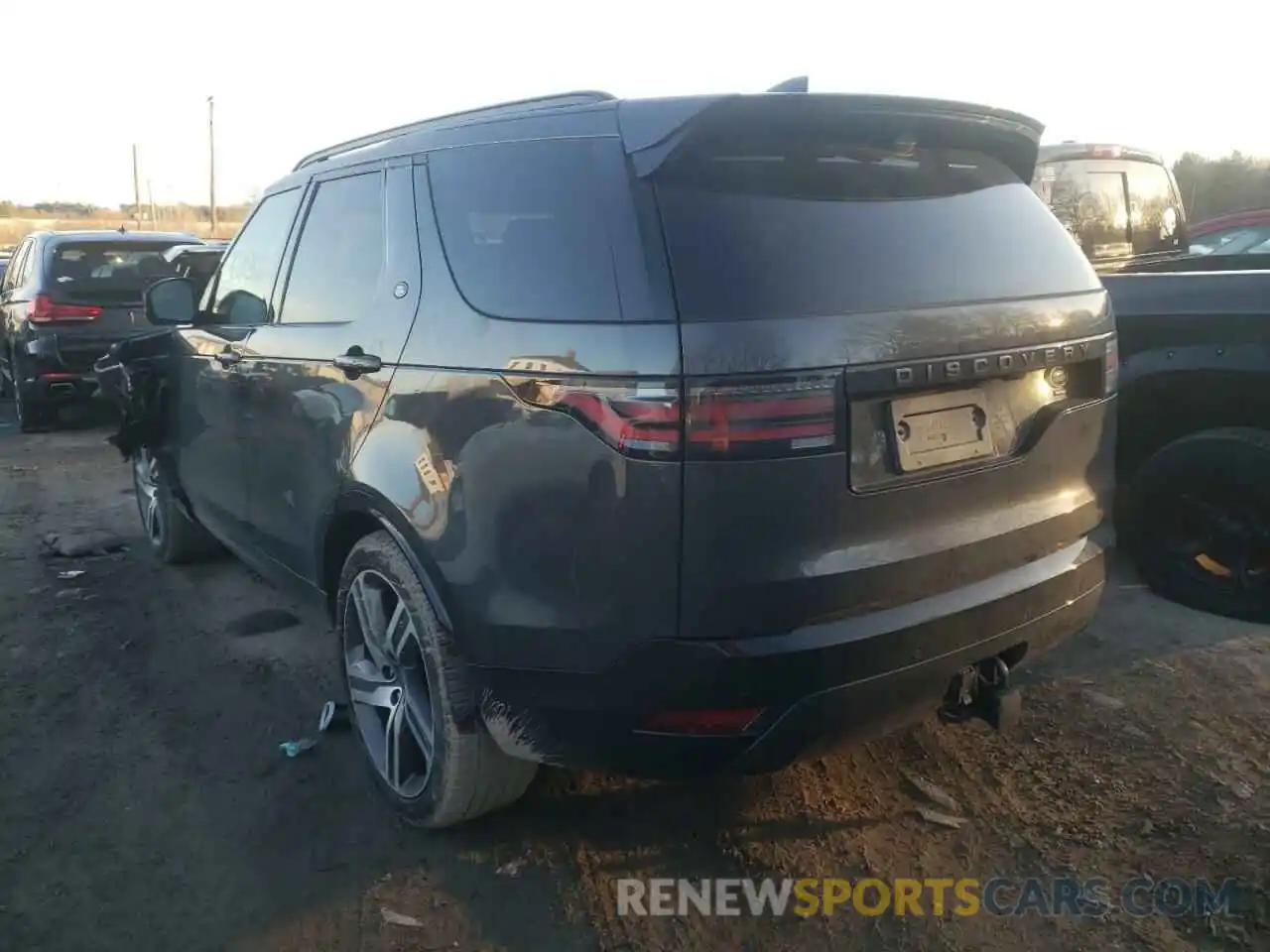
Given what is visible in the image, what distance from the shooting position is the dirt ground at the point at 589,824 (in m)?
2.66

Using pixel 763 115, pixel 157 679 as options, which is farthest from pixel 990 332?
pixel 157 679

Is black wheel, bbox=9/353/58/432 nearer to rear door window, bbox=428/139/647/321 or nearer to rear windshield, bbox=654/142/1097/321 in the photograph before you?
rear door window, bbox=428/139/647/321

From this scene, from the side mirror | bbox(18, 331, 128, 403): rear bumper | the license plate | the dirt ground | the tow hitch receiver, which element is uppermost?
the side mirror

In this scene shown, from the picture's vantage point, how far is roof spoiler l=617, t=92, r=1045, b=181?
2375 millimetres

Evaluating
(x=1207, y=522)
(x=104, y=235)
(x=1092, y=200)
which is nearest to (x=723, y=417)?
(x=1207, y=522)

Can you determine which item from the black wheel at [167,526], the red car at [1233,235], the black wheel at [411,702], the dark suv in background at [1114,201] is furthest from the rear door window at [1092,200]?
the black wheel at [167,526]

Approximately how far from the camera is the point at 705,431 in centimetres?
220

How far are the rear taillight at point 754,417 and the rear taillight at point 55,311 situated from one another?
8.94 m

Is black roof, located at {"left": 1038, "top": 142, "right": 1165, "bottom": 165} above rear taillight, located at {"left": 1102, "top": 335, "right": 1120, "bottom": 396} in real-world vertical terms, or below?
above

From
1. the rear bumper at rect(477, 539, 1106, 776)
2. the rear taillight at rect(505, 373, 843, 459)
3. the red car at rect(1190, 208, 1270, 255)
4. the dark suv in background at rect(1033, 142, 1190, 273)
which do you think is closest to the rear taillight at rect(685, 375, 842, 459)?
the rear taillight at rect(505, 373, 843, 459)

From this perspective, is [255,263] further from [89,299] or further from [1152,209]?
[89,299]

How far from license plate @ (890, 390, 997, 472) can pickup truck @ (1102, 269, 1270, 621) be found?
2.14 meters

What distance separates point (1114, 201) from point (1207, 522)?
10.7 feet

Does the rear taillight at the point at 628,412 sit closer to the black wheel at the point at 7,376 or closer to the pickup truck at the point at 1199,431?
the pickup truck at the point at 1199,431
